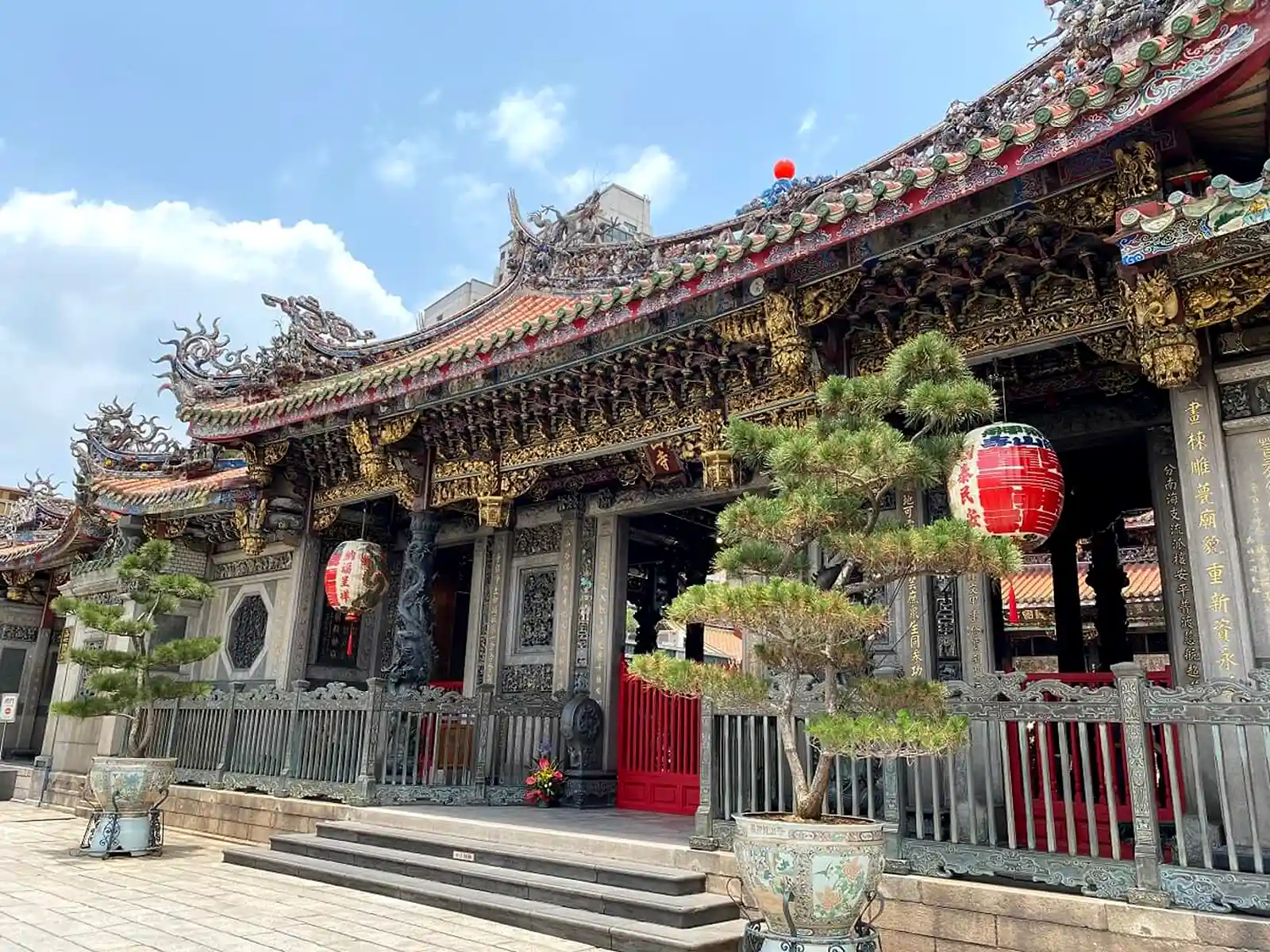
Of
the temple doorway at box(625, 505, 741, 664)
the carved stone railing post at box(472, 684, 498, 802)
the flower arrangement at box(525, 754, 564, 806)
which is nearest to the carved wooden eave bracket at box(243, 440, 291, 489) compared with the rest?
the carved stone railing post at box(472, 684, 498, 802)

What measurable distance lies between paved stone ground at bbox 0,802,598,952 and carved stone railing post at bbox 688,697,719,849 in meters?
0.98

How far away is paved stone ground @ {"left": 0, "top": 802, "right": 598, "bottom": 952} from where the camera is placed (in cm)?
471

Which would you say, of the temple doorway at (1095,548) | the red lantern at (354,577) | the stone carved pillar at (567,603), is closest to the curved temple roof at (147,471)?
the red lantern at (354,577)

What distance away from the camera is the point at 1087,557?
12773 mm

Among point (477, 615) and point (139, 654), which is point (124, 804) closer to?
point (139, 654)

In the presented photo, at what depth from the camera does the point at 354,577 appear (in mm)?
8953

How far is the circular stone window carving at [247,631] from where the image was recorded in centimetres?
1084

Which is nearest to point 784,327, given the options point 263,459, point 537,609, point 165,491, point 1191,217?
point 1191,217

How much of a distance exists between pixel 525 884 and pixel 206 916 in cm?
187

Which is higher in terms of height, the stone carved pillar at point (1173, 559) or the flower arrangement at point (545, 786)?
the stone carved pillar at point (1173, 559)

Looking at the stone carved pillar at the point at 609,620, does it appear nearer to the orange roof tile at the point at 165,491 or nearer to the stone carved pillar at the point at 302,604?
the stone carved pillar at the point at 302,604

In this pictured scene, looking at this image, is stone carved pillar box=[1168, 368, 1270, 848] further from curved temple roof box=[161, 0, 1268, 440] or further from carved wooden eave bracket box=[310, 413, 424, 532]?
carved wooden eave bracket box=[310, 413, 424, 532]

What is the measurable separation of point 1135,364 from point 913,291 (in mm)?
1359

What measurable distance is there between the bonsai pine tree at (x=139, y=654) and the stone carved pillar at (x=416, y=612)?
170 cm
